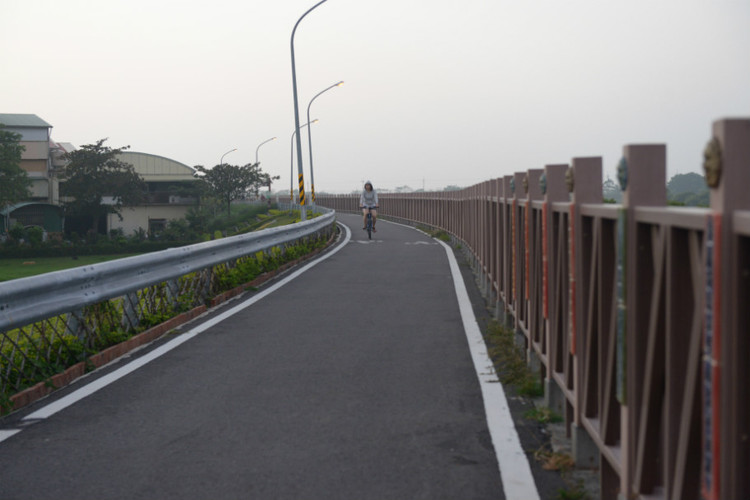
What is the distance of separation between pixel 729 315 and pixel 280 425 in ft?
12.4

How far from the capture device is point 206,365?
7707 millimetres

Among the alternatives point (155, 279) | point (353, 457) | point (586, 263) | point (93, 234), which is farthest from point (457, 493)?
point (93, 234)

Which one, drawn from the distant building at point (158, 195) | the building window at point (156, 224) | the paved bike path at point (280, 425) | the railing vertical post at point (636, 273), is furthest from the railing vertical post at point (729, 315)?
the building window at point (156, 224)

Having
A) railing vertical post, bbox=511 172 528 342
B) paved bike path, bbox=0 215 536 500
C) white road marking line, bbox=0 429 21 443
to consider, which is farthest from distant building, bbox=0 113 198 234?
white road marking line, bbox=0 429 21 443

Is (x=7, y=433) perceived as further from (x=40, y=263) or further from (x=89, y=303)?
(x=40, y=263)

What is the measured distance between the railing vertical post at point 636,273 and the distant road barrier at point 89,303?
4.45 metres

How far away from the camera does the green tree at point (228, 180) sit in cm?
9300

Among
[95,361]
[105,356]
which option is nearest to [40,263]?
[105,356]

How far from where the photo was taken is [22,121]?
295 ft

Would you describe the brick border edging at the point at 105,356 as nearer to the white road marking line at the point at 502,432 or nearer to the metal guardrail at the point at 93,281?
the metal guardrail at the point at 93,281

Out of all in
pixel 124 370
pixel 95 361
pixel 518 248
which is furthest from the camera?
pixel 518 248

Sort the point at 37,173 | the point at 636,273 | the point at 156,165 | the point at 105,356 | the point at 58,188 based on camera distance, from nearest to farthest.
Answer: the point at 636,273
the point at 105,356
the point at 37,173
the point at 58,188
the point at 156,165

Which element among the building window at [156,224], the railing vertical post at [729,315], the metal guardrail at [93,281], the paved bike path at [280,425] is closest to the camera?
the railing vertical post at [729,315]

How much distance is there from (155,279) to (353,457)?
205 inches
